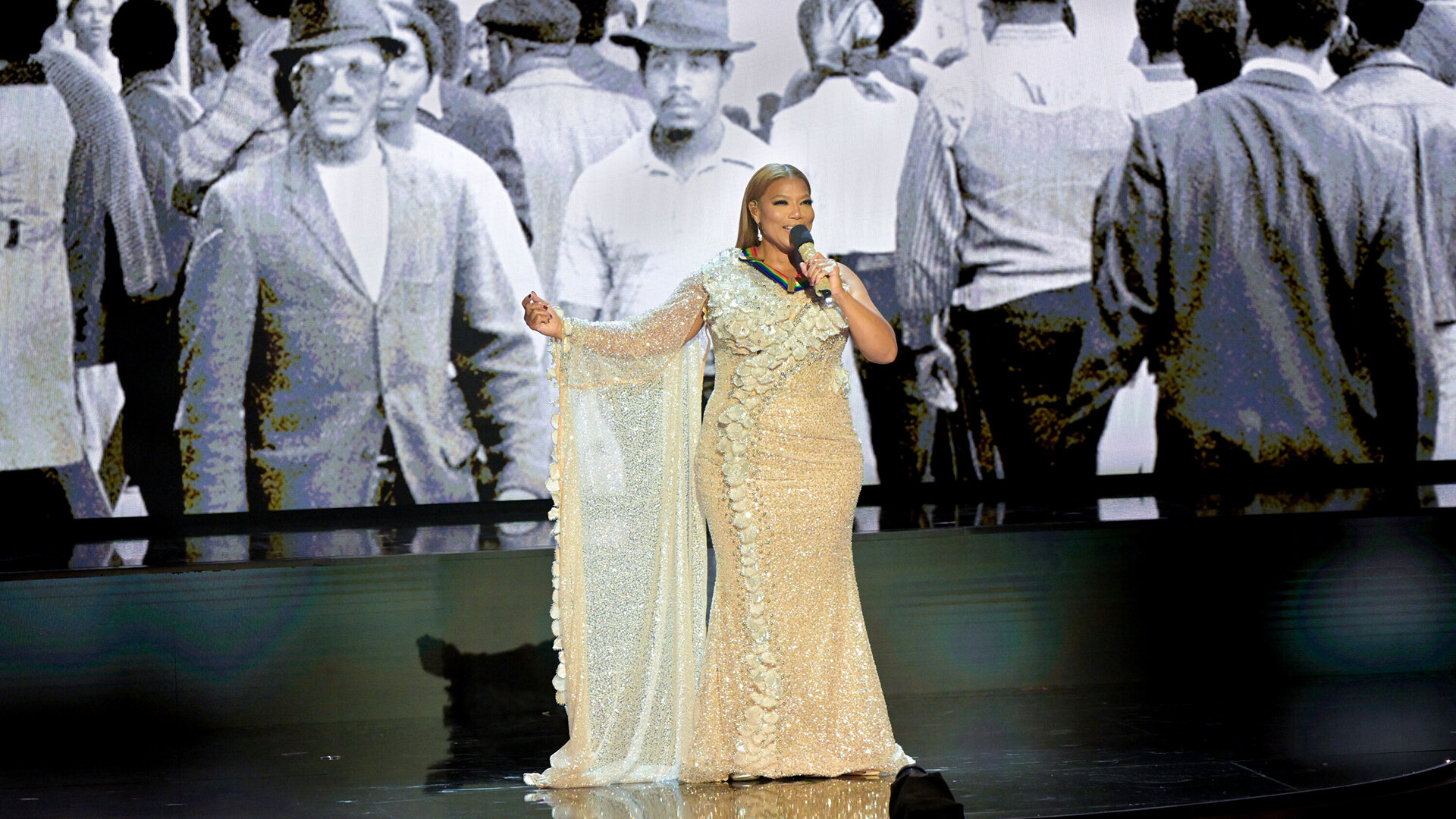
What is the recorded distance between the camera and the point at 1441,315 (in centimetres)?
607

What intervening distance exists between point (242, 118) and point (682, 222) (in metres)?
1.84

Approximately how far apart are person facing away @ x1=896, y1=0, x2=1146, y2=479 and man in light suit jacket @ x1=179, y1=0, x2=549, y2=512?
1.79 meters

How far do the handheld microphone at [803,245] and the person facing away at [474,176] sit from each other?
2837 millimetres

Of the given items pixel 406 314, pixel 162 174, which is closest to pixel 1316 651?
pixel 406 314

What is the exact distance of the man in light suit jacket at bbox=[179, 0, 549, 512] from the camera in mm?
5699

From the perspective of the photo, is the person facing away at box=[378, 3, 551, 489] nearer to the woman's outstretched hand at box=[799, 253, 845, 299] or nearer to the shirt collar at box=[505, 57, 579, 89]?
the shirt collar at box=[505, 57, 579, 89]

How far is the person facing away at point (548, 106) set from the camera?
5789mm

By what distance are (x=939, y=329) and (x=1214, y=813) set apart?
11.8 feet

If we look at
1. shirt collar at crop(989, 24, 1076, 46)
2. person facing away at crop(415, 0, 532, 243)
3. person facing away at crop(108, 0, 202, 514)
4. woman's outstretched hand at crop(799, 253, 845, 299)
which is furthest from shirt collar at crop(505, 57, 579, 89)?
woman's outstretched hand at crop(799, 253, 845, 299)

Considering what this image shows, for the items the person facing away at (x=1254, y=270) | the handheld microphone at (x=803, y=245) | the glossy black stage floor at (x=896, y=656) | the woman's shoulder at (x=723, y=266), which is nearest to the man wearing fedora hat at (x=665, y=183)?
the glossy black stage floor at (x=896, y=656)

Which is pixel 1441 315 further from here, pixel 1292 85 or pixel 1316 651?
pixel 1316 651

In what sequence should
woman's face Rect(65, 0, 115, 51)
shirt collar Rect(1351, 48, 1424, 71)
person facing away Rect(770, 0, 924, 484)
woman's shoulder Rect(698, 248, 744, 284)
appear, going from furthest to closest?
1. shirt collar Rect(1351, 48, 1424, 71)
2. person facing away Rect(770, 0, 924, 484)
3. woman's face Rect(65, 0, 115, 51)
4. woman's shoulder Rect(698, 248, 744, 284)

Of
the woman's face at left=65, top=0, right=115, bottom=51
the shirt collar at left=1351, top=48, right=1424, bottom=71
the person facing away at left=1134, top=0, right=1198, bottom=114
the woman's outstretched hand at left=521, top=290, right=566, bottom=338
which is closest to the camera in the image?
the woman's outstretched hand at left=521, top=290, right=566, bottom=338

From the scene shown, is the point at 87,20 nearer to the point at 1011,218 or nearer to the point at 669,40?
the point at 669,40
